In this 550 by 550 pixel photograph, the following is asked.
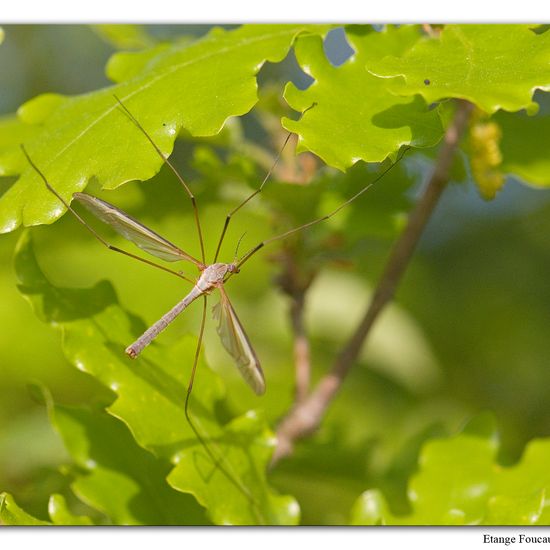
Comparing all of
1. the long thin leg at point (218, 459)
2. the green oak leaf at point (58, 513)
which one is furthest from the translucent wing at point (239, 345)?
the green oak leaf at point (58, 513)

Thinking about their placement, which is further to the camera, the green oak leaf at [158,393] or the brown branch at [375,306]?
the brown branch at [375,306]

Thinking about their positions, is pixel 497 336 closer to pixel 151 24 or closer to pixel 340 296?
pixel 340 296

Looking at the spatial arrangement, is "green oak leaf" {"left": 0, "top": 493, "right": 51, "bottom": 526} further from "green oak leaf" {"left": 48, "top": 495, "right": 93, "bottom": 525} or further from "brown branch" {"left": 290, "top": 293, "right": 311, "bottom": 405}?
"brown branch" {"left": 290, "top": 293, "right": 311, "bottom": 405}

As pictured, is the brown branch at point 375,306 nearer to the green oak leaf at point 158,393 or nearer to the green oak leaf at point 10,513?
the green oak leaf at point 158,393

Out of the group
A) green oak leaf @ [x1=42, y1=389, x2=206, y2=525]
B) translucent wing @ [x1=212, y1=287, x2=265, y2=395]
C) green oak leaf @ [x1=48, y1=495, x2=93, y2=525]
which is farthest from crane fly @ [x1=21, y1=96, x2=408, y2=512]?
green oak leaf @ [x1=48, y1=495, x2=93, y2=525]

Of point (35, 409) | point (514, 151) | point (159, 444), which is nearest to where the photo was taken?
point (159, 444)
